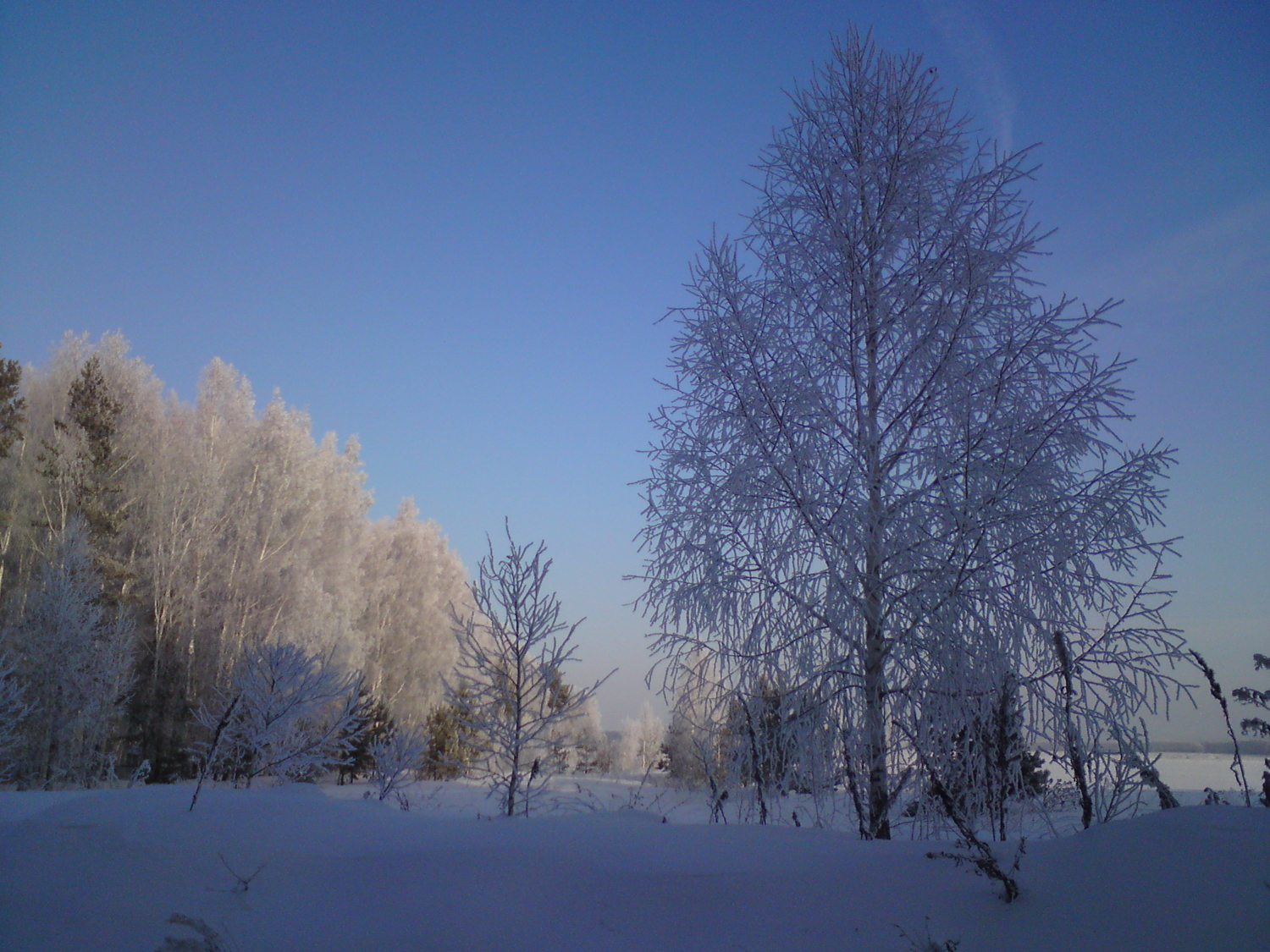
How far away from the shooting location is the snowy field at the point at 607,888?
2109 mm

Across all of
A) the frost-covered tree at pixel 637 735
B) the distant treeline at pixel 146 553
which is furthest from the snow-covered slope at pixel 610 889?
the frost-covered tree at pixel 637 735

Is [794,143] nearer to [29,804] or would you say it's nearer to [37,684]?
[29,804]

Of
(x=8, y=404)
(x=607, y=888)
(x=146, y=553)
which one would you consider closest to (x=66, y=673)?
(x=8, y=404)

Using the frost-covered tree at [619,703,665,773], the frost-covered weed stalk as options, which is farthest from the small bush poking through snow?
the frost-covered tree at [619,703,665,773]

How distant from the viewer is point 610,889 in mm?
2613

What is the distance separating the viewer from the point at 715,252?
507 centimetres

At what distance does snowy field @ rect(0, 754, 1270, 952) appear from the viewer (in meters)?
2.11

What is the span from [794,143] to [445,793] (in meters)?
14.1

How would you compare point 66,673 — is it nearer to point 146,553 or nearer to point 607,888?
point 146,553

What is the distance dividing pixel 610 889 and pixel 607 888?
0.01m

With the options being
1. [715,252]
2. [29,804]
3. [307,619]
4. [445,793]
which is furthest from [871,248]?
[307,619]

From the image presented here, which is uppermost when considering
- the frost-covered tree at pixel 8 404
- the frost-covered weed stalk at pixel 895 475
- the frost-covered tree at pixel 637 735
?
the frost-covered tree at pixel 8 404

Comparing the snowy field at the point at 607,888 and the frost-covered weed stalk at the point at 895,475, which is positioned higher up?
the frost-covered weed stalk at the point at 895,475

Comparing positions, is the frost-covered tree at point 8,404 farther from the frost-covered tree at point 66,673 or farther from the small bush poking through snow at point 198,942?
the small bush poking through snow at point 198,942
